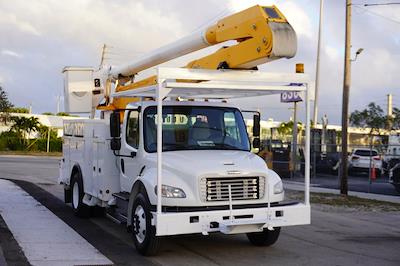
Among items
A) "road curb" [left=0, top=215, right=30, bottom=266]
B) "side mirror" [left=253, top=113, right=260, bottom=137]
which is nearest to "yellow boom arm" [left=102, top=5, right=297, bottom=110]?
"side mirror" [left=253, top=113, right=260, bottom=137]

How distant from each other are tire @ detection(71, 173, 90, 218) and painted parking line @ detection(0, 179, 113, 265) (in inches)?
19.1

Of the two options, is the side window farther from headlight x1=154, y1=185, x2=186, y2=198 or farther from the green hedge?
the green hedge

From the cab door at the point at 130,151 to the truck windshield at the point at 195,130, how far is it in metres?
0.32

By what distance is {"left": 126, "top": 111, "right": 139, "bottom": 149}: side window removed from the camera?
944cm

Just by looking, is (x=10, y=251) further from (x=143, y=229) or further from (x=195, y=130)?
(x=195, y=130)

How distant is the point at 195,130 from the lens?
9.27 meters

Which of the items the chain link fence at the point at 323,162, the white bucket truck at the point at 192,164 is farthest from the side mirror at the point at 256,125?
the chain link fence at the point at 323,162

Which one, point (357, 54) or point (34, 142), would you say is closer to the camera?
point (357, 54)

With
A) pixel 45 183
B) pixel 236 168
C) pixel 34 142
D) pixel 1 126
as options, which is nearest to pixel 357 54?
pixel 45 183

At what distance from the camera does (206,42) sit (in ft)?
31.7

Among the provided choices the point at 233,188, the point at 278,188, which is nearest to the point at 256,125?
the point at 278,188

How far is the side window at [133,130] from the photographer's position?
944cm

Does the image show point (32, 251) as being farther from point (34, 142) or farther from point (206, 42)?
point (34, 142)

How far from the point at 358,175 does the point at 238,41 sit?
2226 centimetres
